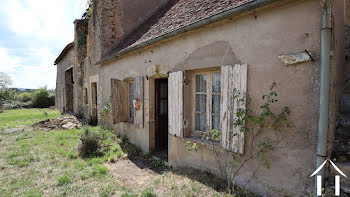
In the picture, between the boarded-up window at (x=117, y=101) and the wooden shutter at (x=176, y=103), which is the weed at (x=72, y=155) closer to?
the boarded-up window at (x=117, y=101)

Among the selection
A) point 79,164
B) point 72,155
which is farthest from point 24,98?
point 79,164

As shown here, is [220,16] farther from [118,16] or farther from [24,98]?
[24,98]

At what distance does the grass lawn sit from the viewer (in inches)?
124

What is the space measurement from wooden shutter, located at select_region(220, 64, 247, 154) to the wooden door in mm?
2528

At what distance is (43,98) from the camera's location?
891 inches

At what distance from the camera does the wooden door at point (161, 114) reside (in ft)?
17.1

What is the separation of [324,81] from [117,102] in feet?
17.4

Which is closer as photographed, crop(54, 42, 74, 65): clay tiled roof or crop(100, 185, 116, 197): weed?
crop(100, 185, 116, 197): weed

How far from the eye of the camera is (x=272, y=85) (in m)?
2.51

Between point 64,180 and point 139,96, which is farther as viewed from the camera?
point 139,96

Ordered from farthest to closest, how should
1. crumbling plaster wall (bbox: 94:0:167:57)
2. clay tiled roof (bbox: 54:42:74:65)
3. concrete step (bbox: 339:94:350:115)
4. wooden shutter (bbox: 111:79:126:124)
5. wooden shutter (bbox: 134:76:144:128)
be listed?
clay tiled roof (bbox: 54:42:74:65) < crumbling plaster wall (bbox: 94:0:167:57) < wooden shutter (bbox: 111:79:126:124) < wooden shutter (bbox: 134:76:144:128) < concrete step (bbox: 339:94:350:115)

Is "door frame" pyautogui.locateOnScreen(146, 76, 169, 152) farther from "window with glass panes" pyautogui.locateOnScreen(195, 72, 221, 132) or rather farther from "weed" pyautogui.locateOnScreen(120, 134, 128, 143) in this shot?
"window with glass panes" pyautogui.locateOnScreen(195, 72, 221, 132)

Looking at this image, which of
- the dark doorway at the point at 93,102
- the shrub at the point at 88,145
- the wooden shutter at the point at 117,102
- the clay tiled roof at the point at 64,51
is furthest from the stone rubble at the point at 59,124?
the clay tiled roof at the point at 64,51

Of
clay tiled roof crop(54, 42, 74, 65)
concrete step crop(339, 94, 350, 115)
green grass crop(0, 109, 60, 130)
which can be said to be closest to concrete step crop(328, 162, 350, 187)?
concrete step crop(339, 94, 350, 115)
